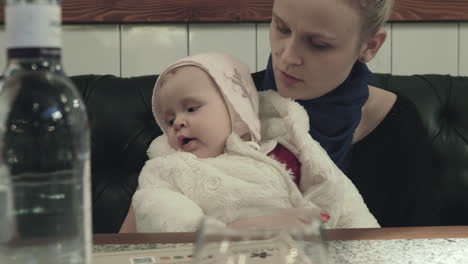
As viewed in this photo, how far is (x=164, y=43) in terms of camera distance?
5.78ft

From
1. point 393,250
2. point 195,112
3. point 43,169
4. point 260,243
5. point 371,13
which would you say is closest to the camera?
point 260,243

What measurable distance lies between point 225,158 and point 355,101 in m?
0.37

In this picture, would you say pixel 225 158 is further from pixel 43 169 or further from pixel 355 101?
pixel 43 169

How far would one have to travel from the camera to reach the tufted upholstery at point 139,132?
1480 millimetres

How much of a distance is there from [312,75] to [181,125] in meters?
0.29

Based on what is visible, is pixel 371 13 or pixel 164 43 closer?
pixel 371 13

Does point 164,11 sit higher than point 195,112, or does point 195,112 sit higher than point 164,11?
point 164,11

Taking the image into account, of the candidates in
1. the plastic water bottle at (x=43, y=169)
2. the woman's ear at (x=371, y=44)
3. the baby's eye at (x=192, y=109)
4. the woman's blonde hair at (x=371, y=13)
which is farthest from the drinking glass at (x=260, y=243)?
the woman's ear at (x=371, y=44)

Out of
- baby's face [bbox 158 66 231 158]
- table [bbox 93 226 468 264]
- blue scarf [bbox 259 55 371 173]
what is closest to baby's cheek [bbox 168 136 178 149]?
baby's face [bbox 158 66 231 158]

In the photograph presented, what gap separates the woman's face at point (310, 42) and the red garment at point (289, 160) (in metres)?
0.12

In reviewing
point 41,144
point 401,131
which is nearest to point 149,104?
point 401,131

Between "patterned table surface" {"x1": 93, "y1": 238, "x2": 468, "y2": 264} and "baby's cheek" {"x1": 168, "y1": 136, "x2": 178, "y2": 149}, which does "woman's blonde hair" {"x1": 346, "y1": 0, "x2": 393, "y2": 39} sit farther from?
"patterned table surface" {"x1": 93, "y1": 238, "x2": 468, "y2": 264}

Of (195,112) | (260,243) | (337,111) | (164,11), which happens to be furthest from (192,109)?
(260,243)

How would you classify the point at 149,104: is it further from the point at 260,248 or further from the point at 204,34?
the point at 260,248
